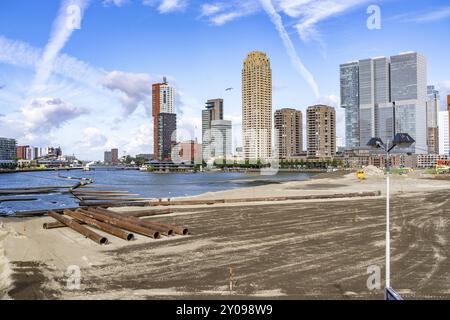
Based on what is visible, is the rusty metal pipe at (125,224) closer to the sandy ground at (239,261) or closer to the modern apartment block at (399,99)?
the sandy ground at (239,261)

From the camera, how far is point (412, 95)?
2623 inches

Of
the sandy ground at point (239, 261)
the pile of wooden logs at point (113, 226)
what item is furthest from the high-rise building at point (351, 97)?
the pile of wooden logs at point (113, 226)

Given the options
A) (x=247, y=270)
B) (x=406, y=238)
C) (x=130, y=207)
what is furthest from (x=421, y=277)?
(x=130, y=207)

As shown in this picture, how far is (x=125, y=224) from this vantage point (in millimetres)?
23000

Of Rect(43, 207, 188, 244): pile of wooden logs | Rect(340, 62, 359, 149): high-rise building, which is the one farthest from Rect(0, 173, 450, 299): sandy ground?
Rect(340, 62, 359, 149): high-rise building

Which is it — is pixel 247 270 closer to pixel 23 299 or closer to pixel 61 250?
pixel 23 299

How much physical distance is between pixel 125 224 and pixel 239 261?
10.3 meters

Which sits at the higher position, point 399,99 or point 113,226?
point 399,99

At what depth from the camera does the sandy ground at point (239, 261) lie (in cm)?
1162

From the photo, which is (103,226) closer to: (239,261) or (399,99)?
(239,261)

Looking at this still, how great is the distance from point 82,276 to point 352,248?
12017 millimetres

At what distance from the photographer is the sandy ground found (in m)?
11.6

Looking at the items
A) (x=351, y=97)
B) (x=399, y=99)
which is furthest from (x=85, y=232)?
(x=351, y=97)

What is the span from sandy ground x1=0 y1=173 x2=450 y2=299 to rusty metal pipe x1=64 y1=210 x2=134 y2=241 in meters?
0.72
